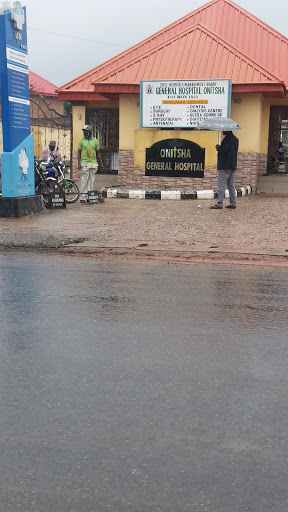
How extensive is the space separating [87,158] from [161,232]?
5326 millimetres

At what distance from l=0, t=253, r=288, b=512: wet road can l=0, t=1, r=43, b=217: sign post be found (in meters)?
6.61

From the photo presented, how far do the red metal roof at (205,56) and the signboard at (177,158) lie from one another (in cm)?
191

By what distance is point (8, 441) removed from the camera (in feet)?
9.22

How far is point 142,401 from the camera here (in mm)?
3252

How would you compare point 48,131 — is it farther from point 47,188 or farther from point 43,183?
point 47,188

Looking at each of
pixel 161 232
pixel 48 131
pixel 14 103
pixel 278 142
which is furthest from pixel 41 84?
pixel 161 232

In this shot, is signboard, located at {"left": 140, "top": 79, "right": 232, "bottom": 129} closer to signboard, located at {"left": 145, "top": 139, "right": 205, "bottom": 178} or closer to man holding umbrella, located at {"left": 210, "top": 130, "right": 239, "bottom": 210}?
signboard, located at {"left": 145, "top": 139, "right": 205, "bottom": 178}

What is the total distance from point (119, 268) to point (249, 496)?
16.3 feet

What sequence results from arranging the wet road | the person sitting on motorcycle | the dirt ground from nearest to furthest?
the wet road → the dirt ground → the person sitting on motorcycle

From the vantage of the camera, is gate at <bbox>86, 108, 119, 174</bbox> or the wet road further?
gate at <bbox>86, 108, 119, 174</bbox>

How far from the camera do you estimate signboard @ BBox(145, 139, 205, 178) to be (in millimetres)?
17906

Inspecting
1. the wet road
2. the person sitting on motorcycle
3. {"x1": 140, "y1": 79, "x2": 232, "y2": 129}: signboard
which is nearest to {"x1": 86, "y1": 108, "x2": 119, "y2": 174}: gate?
{"x1": 140, "y1": 79, "x2": 232, "y2": 129}: signboard

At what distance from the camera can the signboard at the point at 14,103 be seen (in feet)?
38.7

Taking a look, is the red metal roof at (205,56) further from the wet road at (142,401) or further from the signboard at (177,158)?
the wet road at (142,401)
